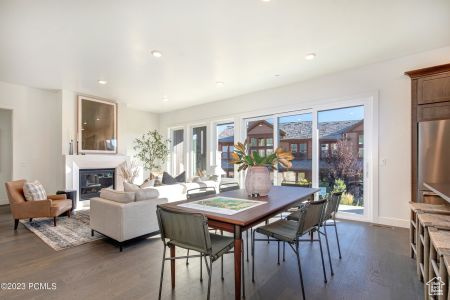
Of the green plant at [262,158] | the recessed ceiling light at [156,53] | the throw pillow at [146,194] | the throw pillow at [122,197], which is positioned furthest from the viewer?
the recessed ceiling light at [156,53]

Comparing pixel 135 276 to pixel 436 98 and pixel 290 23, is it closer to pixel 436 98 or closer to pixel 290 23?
pixel 290 23

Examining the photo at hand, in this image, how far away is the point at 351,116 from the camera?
429 centimetres

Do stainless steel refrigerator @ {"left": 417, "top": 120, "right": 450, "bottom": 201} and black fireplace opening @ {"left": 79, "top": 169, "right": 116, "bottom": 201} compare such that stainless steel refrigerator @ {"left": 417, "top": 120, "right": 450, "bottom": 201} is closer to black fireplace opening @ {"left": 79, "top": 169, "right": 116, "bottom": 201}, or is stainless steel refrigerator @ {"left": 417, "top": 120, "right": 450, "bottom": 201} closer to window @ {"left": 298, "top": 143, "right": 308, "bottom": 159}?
window @ {"left": 298, "top": 143, "right": 308, "bottom": 159}

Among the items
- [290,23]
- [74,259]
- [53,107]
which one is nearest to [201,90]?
[290,23]

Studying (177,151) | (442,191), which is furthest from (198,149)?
(442,191)

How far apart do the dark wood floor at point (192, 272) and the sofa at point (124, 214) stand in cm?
19

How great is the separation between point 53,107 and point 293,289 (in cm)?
630

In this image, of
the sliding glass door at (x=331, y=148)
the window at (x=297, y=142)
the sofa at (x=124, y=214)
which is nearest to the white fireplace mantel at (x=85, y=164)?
the sofa at (x=124, y=214)

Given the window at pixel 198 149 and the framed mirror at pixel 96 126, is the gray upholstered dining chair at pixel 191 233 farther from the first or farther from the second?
the window at pixel 198 149

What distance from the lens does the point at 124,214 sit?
2895mm

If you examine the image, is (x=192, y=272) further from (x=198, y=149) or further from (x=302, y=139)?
(x=198, y=149)

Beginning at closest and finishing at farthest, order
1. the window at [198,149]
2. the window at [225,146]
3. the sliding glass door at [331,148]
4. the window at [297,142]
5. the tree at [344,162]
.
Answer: the sliding glass door at [331,148], the tree at [344,162], the window at [297,142], the window at [225,146], the window at [198,149]

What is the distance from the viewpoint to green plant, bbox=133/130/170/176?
738 centimetres

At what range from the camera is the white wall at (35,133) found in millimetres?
5066
